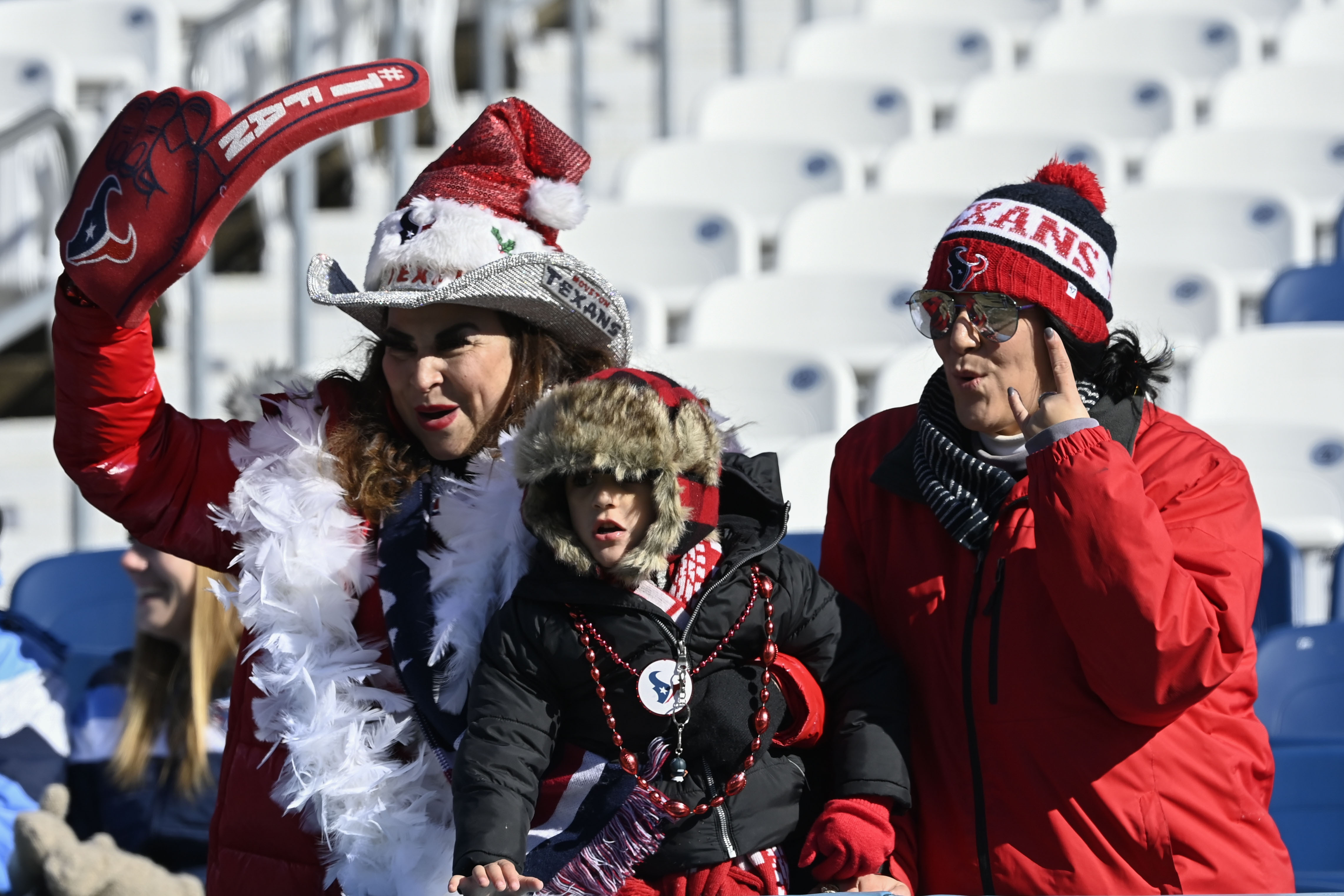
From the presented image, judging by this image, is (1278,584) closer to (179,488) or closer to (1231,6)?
(179,488)

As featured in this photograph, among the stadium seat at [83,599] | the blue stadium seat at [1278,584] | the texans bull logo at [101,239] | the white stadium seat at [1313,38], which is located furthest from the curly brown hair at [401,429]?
the white stadium seat at [1313,38]

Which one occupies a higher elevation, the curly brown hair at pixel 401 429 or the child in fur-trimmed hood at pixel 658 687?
the curly brown hair at pixel 401 429

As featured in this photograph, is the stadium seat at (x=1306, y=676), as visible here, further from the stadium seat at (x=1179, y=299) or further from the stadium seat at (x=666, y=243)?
the stadium seat at (x=666, y=243)

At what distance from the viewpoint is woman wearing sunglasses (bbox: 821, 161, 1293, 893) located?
1.88 m

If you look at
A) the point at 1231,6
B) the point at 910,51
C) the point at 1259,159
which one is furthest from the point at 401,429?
the point at 1231,6

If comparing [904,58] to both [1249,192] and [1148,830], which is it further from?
[1148,830]

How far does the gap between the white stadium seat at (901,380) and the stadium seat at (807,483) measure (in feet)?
1.16

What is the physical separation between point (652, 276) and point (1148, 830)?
11.7 ft

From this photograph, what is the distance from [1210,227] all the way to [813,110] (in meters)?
1.64

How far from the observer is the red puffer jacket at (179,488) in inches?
82.7

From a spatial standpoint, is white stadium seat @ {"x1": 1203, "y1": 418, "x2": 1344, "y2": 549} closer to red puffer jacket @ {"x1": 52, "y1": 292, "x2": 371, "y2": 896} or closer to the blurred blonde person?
the blurred blonde person

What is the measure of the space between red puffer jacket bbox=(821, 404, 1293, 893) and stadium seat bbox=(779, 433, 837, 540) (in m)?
1.62

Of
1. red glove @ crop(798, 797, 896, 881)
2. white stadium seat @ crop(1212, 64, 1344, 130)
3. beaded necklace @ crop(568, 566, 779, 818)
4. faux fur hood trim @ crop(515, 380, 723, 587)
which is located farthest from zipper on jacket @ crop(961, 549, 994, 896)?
white stadium seat @ crop(1212, 64, 1344, 130)

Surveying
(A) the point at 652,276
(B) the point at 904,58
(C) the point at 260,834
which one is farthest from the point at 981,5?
(C) the point at 260,834
